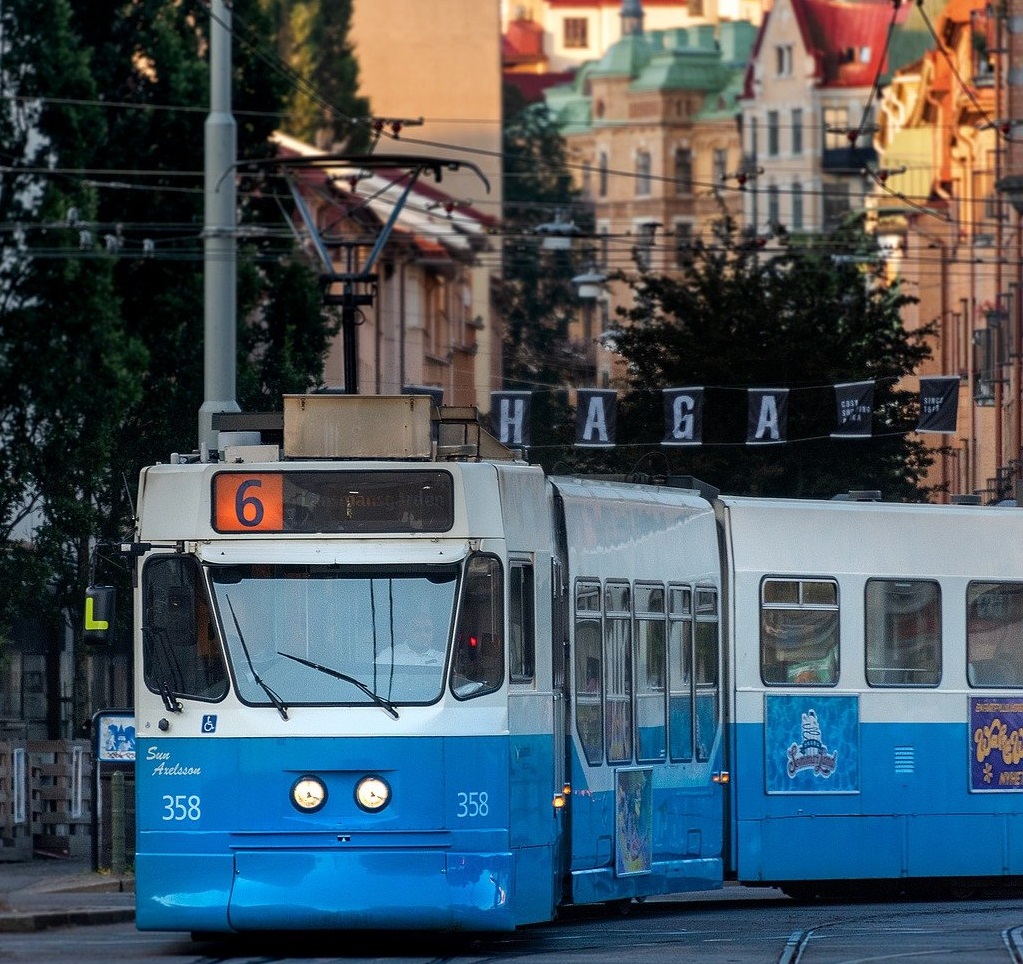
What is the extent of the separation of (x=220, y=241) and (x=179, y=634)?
1105 cm

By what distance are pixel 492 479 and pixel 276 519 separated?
1118mm

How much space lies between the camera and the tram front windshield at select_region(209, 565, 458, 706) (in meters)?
14.6

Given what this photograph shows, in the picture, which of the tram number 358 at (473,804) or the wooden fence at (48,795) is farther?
the wooden fence at (48,795)

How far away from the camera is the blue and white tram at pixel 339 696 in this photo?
1447cm

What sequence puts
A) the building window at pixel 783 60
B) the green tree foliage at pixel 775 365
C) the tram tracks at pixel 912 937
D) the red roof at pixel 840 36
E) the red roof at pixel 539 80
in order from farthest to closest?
the red roof at pixel 539 80 → the building window at pixel 783 60 → the red roof at pixel 840 36 → the green tree foliage at pixel 775 365 → the tram tracks at pixel 912 937

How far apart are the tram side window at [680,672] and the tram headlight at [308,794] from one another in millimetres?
3936

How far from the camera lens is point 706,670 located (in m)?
18.8

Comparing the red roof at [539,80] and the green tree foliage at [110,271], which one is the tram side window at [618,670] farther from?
the red roof at [539,80]

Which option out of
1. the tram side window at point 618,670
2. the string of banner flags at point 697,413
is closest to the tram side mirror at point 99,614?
the tram side window at point 618,670

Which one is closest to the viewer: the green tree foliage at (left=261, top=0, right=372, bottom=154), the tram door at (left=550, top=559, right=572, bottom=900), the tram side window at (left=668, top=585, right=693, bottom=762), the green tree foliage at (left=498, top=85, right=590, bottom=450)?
the tram door at (left=550, top=559, right=572, bottom=900)

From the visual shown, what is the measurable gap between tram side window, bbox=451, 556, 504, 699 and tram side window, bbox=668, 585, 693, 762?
134 inches

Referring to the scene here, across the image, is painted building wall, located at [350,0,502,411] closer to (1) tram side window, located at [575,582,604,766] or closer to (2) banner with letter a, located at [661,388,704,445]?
(2) banner with letter a, located at [661,388,704,445]

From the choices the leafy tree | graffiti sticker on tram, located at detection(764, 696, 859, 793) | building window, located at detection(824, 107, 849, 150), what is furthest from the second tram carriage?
building window, located at detection(824, 107, 849, 150)

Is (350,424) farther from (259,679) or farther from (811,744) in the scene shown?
(811,744)
